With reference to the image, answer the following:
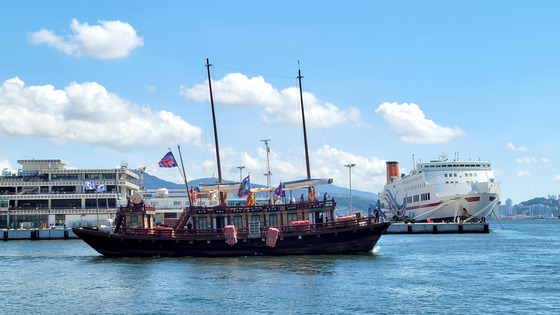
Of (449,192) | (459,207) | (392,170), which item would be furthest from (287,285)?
(392,170)

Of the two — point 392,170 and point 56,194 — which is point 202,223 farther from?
point 392,170

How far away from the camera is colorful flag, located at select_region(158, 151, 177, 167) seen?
4441 cm

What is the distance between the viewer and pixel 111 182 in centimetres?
9175

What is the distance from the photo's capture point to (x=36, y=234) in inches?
2970

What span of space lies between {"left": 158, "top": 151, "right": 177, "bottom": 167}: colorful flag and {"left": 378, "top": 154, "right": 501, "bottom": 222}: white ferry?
50997 millimetres

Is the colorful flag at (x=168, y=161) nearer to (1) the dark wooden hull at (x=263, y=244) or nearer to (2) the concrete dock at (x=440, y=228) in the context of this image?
(1) the dark wooden hull at (x=263, y=244)

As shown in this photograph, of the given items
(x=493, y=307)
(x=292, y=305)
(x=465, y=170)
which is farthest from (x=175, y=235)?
(x=465, y=170)

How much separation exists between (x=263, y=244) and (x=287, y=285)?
13.4m

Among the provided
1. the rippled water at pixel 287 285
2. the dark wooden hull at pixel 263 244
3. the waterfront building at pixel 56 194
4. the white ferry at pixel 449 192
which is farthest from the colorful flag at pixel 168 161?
the white ferry at pixel 449 192

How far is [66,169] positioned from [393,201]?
5887 cm

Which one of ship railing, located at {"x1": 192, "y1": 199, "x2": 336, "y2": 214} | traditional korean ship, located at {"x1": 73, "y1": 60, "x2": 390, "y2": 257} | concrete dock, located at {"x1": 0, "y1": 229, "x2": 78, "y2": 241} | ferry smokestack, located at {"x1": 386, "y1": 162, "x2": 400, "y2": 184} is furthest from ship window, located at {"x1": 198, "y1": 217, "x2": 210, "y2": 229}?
ferry smokestack, located at {"x1": 386, "y1": 162, "x2": 400, "y2": 184}

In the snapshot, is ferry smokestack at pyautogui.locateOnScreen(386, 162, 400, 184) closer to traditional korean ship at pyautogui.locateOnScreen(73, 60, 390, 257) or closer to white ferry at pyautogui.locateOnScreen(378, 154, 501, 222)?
white ferry at pyautogui.locateOnScreen(378, 154, 501, 222)

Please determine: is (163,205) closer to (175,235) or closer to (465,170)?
(465,170)

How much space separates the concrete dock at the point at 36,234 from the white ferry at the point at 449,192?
49.9m
